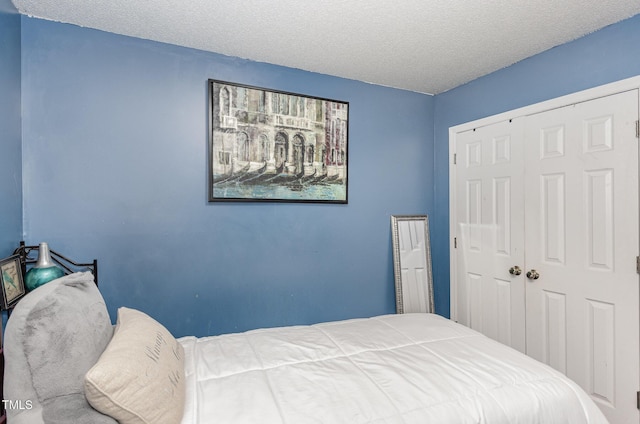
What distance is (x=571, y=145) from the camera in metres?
2.29

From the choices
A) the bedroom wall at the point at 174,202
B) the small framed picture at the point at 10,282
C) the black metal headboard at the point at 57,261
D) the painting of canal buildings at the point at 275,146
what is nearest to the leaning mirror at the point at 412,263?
the bedroom wall at the point at 174,202

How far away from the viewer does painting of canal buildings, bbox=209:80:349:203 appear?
8.23 ft

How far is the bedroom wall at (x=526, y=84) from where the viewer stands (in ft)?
6.81

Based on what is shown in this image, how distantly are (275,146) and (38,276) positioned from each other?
1701mm

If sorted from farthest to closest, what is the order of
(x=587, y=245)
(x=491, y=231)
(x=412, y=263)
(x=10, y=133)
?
(x=412, y=263)
(x=491, y=231)
(x=587, y=245)
(x=10, y=133)

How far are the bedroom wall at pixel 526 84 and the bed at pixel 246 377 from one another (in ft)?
5.18

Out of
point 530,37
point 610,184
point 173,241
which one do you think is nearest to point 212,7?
point 173,241

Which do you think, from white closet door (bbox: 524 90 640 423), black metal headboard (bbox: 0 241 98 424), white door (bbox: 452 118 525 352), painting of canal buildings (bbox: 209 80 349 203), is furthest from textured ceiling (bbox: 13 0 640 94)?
black metal headboard (bbox: 0 241 98 424)

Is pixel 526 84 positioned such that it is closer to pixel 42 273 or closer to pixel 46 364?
pixel 46 364

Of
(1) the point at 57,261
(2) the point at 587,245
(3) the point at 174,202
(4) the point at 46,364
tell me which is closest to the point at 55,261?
(1) the point at 57,261

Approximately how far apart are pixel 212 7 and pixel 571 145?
249 cm

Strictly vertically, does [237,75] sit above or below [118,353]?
above

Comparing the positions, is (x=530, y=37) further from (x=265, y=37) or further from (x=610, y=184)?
(x=265, y=37)

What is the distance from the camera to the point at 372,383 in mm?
1466
